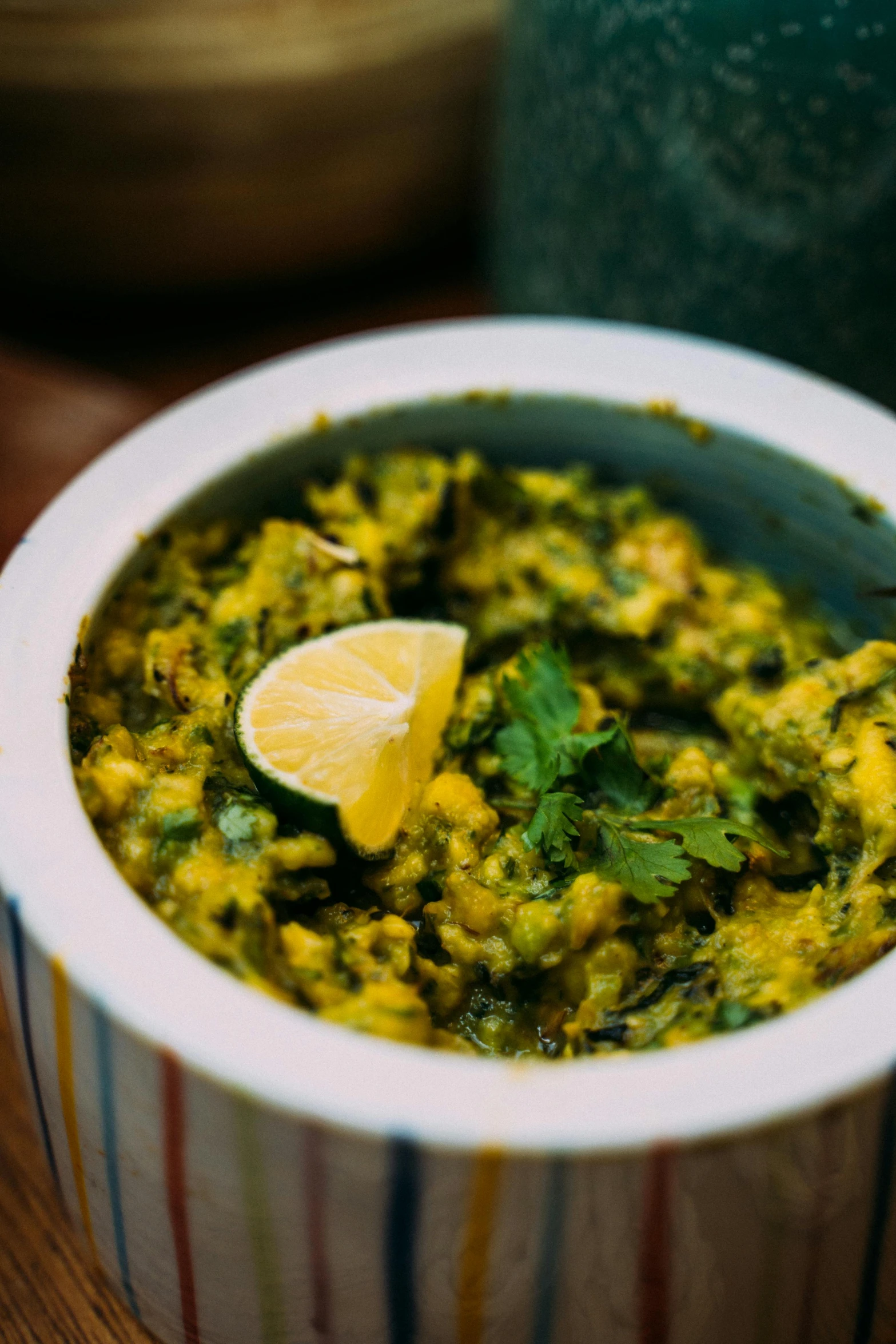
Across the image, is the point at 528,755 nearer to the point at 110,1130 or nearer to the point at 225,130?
the point at 110,1130

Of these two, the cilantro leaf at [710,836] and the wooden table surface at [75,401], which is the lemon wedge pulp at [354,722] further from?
the wooden table surface at [75,401]

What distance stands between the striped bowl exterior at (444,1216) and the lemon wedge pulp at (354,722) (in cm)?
24

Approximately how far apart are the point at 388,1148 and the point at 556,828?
352 mm

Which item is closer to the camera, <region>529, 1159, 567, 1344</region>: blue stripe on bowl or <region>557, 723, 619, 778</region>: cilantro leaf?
<region>529, 1159, 567, 1344</region>: blue stripe on bowl

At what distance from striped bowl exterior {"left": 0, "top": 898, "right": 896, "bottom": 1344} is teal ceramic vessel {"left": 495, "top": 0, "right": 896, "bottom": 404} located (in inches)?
42.2

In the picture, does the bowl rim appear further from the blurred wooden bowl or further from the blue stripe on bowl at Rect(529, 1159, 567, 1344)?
the blurred wooden bowl

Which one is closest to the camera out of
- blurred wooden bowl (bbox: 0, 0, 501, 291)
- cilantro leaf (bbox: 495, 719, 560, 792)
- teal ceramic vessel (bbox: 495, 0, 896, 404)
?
cilantro leaf (bbox: 495, 719, 560, 792)

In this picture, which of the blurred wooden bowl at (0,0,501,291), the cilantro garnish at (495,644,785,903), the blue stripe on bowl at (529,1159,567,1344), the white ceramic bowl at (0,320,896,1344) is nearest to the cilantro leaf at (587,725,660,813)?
the cilantro garnish at (495,644,785,903)

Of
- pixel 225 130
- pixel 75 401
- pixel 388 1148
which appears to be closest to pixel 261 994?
pixel 388 1148

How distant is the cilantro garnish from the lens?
1009mm

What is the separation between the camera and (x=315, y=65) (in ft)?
6.75

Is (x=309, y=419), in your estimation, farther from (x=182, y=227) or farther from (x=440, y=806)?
(x=182, y=227)

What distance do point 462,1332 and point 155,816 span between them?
1.42ft

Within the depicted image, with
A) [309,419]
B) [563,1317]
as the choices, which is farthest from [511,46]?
[563,1317]
